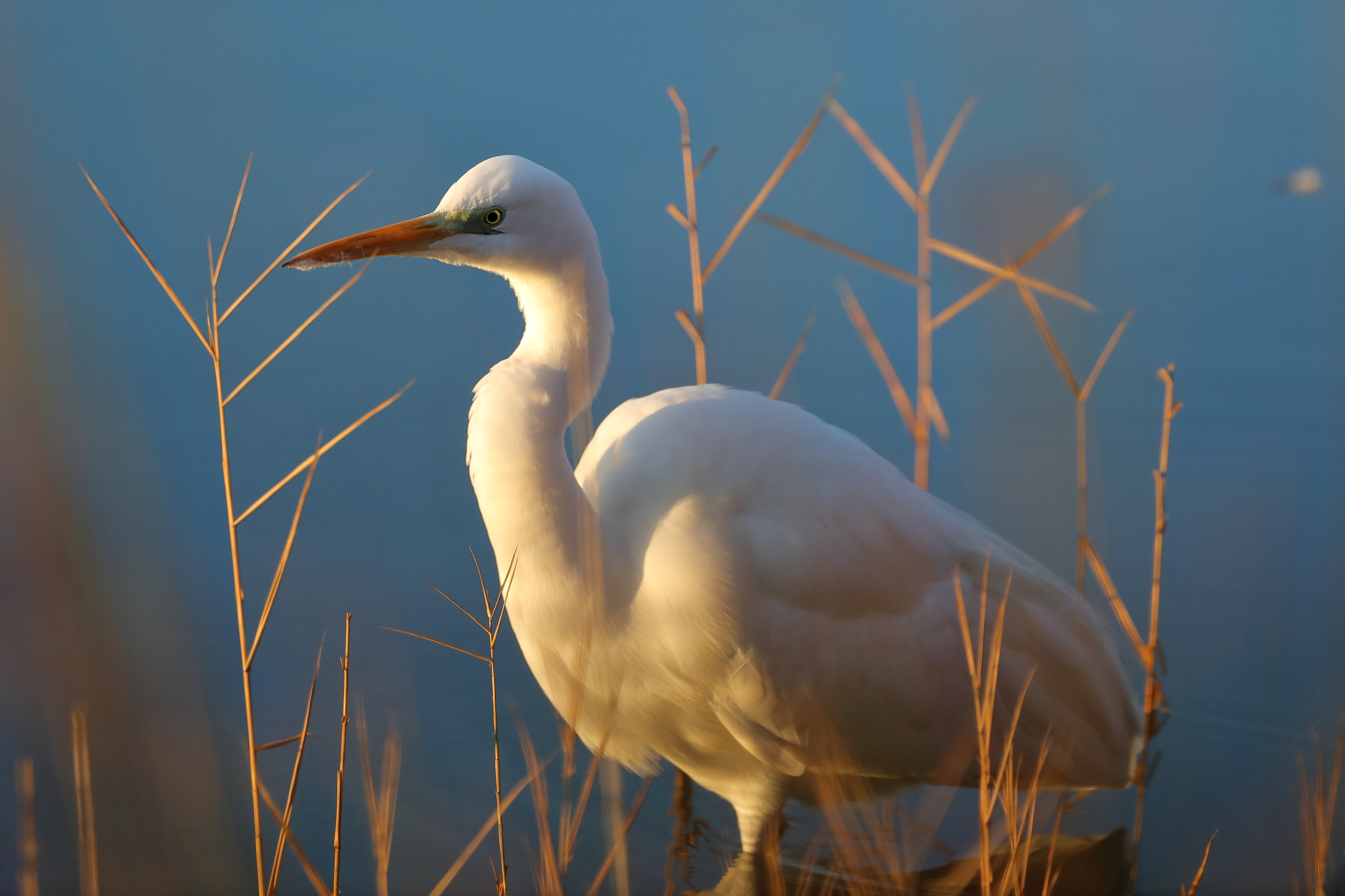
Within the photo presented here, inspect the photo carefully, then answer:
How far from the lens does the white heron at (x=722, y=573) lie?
5.59 ft

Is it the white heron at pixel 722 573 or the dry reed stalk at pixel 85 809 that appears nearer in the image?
the dry reed stalk at pixel 85 809

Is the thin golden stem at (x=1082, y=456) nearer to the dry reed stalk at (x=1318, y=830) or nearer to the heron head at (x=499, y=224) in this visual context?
the dry reed stalk at (x=1318, y=830)

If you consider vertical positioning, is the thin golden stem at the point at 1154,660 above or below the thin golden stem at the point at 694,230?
below

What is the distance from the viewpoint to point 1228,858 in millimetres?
2279

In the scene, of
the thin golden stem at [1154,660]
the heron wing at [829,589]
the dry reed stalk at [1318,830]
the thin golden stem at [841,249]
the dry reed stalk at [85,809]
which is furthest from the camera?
the thin golden stem at [1154,660]

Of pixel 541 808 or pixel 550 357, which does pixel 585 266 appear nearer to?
pixel 550 357

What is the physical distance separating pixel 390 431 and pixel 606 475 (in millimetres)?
2565

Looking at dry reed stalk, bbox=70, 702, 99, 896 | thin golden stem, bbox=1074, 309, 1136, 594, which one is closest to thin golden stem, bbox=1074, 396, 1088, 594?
thin golden stem, bbox=1074, 309, 1136, 594

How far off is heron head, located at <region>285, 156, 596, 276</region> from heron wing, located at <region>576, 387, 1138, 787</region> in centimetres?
40

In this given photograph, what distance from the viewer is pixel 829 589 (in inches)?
73.2

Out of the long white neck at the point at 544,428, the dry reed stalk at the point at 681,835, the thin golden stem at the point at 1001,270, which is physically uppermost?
the thin golden stem at the point at 1001,270

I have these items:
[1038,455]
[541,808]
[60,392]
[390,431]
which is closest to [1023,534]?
[1038,455]

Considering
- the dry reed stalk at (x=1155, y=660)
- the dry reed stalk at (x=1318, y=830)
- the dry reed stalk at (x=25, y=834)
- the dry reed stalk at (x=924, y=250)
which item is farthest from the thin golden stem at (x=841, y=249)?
the dry reed stalk at (x=25, y=834)

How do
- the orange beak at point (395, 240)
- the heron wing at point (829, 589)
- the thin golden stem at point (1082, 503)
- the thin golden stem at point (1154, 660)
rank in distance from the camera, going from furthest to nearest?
the thin golden stem at point (1082, 503), the thin golden stem at point (1154, 660), the heron wing at point (829, 589), the orange beak at point (395, 240)
